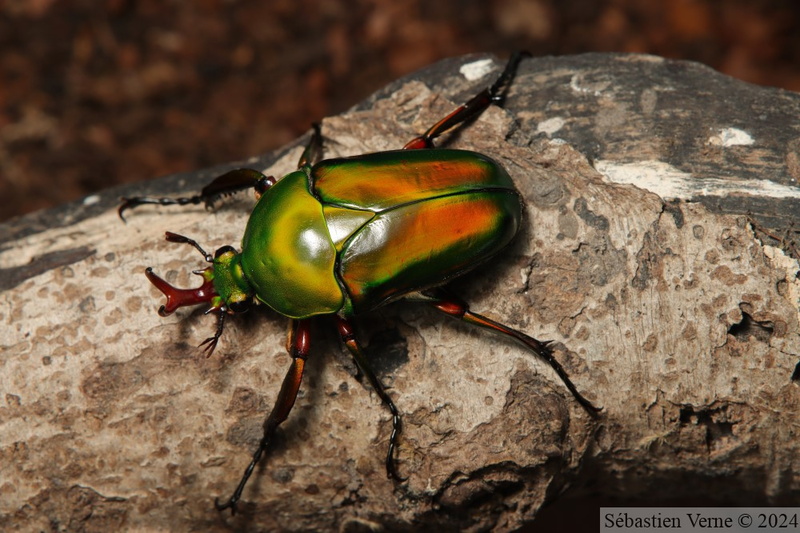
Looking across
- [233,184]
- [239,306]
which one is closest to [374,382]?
[239,306]

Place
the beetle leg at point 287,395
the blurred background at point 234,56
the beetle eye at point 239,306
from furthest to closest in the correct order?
the blurred background at point 234,56, the beetle eye at point 239,306, the beetle leg at point 287,395

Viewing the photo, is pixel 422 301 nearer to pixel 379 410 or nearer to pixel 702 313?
pixel 379 410

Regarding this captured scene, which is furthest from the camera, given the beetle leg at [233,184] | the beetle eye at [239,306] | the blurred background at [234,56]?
the blurred background at [234,56]

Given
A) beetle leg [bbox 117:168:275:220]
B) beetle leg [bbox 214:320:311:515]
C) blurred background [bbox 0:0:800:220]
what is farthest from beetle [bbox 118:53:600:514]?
blurred background [bbox 0:0:800:220]

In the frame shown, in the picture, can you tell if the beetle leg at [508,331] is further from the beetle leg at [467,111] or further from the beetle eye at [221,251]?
the beetle eye at [221,251]

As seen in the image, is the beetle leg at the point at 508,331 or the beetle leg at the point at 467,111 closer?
the beetle leg at the point at 508,331

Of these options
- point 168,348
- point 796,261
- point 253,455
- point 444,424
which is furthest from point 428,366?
point 796,261

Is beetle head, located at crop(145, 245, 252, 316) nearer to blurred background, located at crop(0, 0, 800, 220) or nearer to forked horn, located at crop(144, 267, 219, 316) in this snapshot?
forked horn, located at crop(144, 267, 219, 316)

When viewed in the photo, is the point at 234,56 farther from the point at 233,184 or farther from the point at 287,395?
the point at 287,395

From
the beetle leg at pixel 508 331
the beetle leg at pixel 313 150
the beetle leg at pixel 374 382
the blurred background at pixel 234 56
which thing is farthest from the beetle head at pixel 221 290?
the blurred background at pixel 234 56
